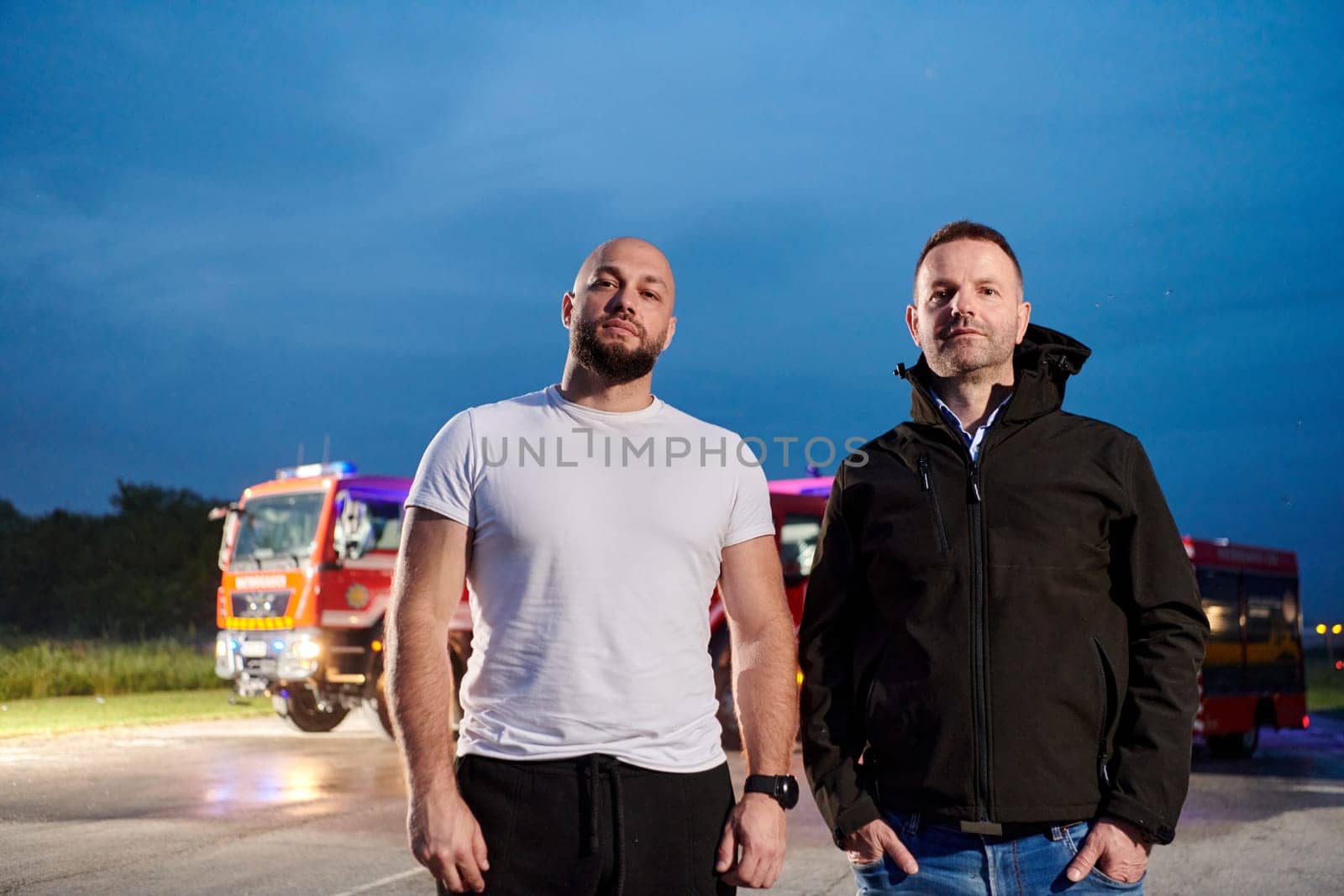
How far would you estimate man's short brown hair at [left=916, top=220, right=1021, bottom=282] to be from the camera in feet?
9.81

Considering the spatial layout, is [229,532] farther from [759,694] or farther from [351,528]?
[759,694]

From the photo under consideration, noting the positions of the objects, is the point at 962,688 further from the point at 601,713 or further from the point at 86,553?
the point at 86,553

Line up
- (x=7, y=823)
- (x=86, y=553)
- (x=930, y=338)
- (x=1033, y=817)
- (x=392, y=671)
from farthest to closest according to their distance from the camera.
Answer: (x=86, y=553)
(x=7, y=823)
(x=930, y=338)
(x=392, y=671)
(x=1033, y=817)

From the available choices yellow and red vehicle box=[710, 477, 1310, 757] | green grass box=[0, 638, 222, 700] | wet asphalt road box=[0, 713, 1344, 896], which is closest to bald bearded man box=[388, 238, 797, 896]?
wet asphalt road box=[0, 713, 1344, 896]

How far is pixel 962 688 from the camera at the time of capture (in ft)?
8.69

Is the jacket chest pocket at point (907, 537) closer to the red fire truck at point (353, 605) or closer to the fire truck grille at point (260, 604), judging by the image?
the red fire truck at point (353, 605)

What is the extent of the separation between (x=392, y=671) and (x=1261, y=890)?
564cm

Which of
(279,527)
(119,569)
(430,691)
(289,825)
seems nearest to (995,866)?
(430,691)

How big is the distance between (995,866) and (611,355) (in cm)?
139

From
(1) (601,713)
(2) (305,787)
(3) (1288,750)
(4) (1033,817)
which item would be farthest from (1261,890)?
(3) (1288,750)

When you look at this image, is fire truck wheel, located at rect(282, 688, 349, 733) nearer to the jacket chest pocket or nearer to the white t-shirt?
the white t-shirt

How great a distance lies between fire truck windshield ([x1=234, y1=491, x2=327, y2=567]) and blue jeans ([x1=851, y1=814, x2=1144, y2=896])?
11694 mm

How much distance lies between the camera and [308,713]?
48.7ft

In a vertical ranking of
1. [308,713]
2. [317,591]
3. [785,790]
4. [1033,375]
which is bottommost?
[308,713]
